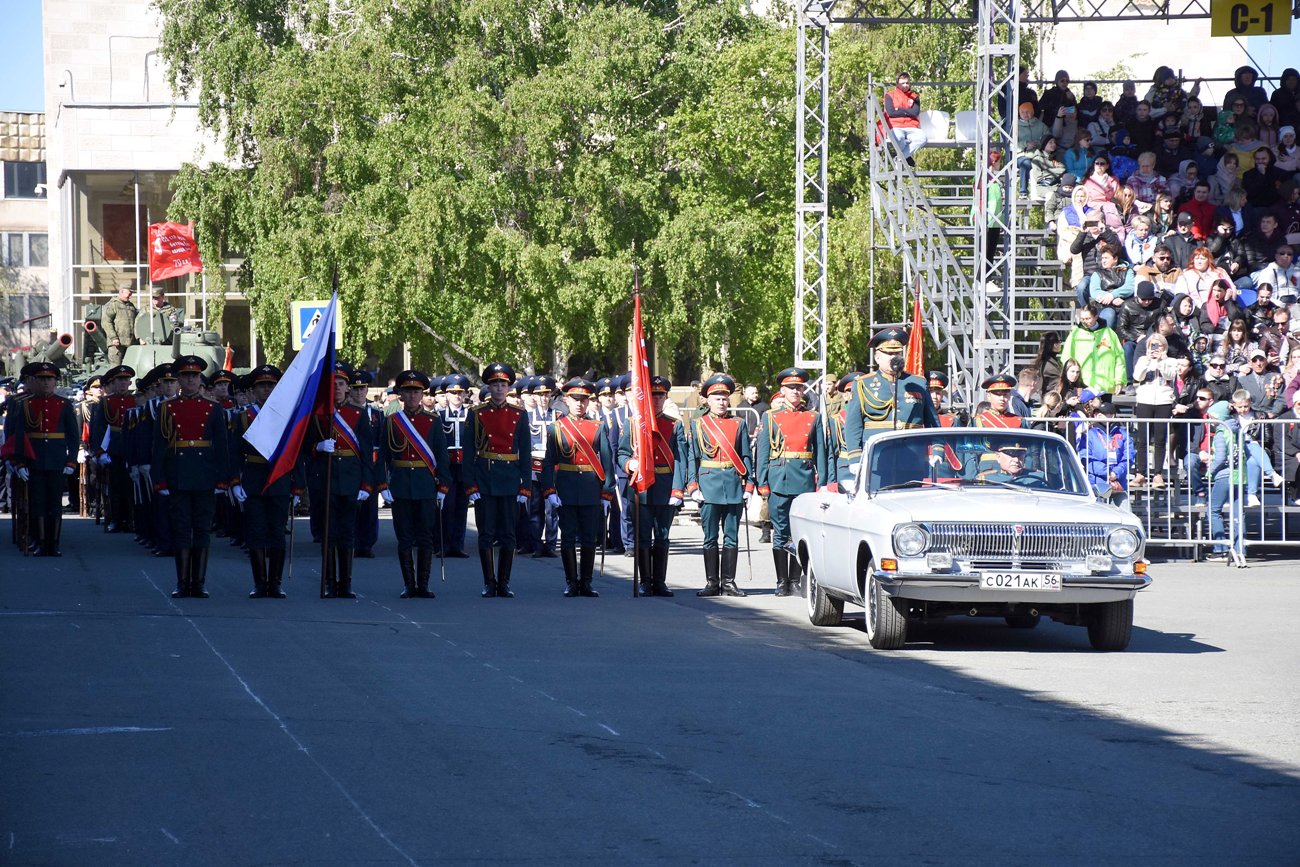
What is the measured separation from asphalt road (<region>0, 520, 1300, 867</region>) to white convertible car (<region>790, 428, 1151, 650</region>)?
0.38 meters

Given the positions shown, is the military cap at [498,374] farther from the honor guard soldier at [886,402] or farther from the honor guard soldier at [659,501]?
the honor guard soldier at [886,402]

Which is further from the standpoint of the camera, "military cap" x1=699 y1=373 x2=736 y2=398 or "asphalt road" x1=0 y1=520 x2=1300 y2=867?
"military cap" x1=699 y1=373 x2=736 y2=398

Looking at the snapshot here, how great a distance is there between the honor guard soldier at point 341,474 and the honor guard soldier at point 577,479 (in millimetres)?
1563

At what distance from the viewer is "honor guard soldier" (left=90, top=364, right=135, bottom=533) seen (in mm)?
21969

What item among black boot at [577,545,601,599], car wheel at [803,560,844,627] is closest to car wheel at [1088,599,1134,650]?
car wheel at [803,560,844,627]

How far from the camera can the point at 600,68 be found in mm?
37062

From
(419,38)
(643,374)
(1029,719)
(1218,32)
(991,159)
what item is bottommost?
(1029,719)

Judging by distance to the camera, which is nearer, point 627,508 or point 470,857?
point 470,857

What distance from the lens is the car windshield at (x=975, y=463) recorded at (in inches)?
483

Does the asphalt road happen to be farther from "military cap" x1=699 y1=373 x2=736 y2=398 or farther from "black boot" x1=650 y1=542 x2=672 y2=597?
"military cap" x1=699 y1=373 x2=736 y2=398

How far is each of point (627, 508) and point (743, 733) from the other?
1135 centimetres

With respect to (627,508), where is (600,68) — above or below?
above

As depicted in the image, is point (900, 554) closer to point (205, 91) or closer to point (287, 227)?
point (287, 227)

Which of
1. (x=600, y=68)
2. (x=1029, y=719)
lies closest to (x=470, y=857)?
(x=1029, y=719)
